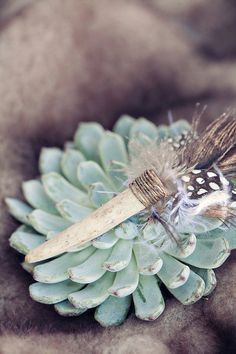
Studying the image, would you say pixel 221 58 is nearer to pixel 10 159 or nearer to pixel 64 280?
pixel 10 159

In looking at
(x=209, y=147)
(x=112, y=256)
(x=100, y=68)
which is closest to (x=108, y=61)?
(x=100, y=68)

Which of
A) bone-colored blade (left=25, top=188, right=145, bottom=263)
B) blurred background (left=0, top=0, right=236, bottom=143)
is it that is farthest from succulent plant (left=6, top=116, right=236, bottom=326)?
blurred background (left=0, top=0, right=236, bottom=143)

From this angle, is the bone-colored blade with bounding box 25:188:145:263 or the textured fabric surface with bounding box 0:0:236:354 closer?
the bone-colored blade with bounding box 25:188:145:263

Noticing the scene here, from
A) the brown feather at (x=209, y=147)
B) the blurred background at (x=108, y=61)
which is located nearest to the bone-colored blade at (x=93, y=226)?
the brown feather at (x=209, y=147)

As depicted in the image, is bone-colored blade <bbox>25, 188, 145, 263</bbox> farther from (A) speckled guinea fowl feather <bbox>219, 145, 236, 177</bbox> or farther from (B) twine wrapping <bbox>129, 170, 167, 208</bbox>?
(A) speckled guinea fowl feather <bbox>219, 145, 236, 177</bbox>

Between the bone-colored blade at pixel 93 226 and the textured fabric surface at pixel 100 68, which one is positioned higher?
the textured fabric surface at pixel 100 68

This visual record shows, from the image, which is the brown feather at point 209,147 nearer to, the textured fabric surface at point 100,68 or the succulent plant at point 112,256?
the succulent plant at point 112,256

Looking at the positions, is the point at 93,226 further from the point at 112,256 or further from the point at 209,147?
the point at 209,147

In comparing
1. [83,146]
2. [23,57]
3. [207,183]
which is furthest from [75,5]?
[207,183]
